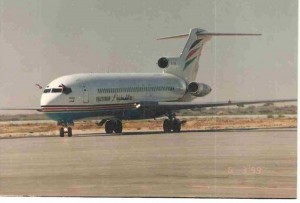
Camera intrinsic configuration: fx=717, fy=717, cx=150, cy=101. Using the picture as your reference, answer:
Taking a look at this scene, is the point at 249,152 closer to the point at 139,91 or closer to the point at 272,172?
the point at 272,172

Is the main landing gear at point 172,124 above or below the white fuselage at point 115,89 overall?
below

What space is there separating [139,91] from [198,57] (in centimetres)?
458

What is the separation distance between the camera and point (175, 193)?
11.7 m

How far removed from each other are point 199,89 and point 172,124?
3.08 meters

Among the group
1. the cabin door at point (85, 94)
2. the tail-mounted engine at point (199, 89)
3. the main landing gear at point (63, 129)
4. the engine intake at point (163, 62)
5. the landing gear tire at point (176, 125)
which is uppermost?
the engine intake at point (163, 62)

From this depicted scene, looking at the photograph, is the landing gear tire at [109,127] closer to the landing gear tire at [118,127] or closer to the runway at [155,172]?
the landing gear tire at [118,127]

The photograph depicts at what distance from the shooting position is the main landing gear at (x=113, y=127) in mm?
31641

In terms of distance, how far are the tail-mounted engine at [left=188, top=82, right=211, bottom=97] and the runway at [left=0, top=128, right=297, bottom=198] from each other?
48.9 ft

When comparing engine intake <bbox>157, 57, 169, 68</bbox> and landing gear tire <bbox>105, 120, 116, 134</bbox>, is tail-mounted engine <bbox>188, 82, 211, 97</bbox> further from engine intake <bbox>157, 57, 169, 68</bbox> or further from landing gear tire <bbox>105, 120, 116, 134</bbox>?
landing gear tire <bbox>105, 120, 116, 134</bbox>

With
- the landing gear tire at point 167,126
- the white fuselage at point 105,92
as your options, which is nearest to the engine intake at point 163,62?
the white fuselage at point 105,92

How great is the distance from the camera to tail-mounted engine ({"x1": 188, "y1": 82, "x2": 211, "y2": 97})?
34.1 metres

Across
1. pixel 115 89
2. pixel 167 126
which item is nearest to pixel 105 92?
pixel 115 89

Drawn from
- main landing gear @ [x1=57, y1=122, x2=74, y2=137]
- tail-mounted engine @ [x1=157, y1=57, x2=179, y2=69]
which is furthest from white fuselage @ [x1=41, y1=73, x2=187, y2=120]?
tail-mounted engine @ [x1=157, y1=57, x2=179, y2=69]
